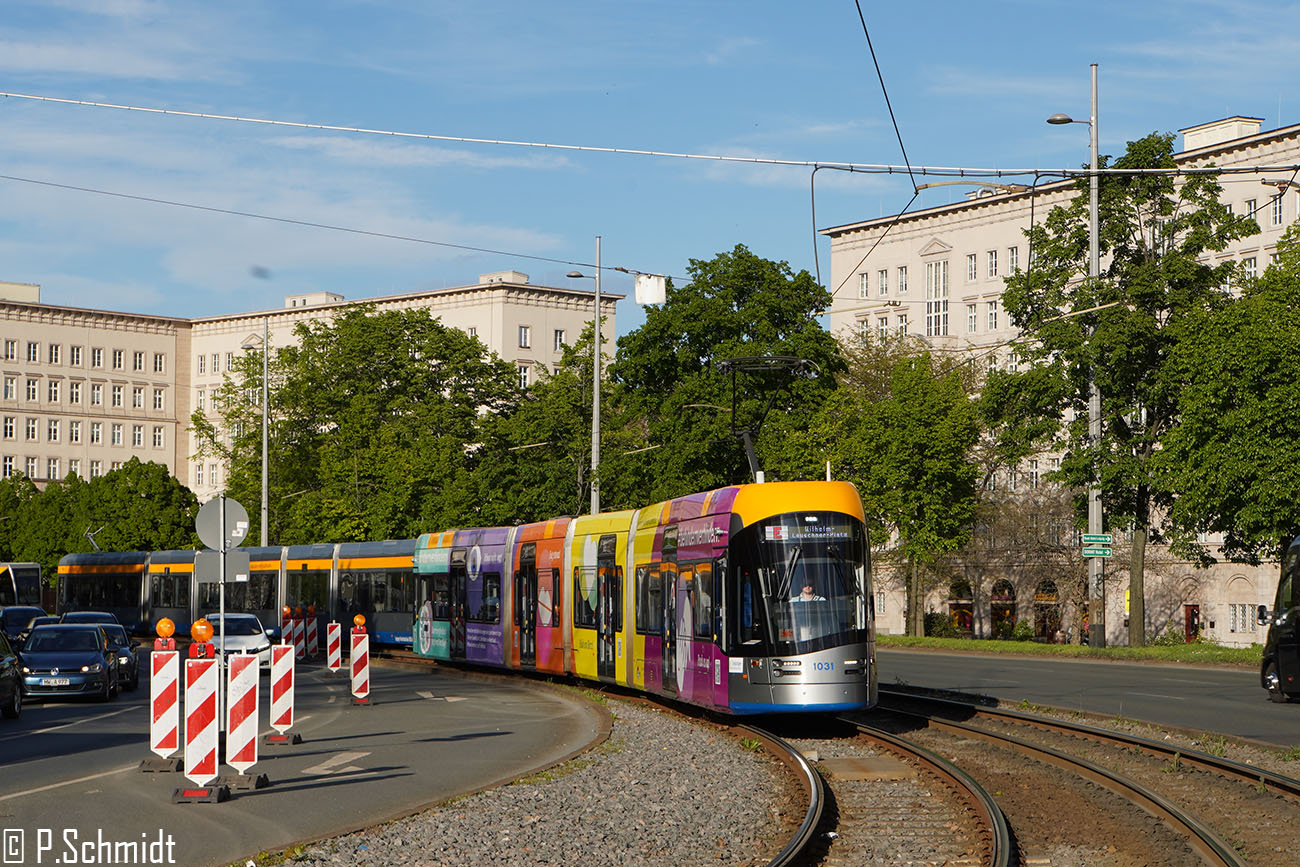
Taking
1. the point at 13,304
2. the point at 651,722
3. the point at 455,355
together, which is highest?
the point at 13,304

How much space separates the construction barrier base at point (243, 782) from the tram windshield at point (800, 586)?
7.25 m

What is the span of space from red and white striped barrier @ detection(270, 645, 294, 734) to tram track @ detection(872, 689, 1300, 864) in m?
8.17

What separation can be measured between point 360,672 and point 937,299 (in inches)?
2889

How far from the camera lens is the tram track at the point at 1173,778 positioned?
43.5 feet

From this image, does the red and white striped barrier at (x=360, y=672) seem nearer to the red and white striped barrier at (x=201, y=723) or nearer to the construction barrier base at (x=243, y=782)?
the construction barrier base at (x=243, y=782)

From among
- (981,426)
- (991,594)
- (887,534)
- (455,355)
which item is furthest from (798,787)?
(991,594)

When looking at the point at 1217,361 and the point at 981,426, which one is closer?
the point at 1217,361

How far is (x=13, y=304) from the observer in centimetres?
13012

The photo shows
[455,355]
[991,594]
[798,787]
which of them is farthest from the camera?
[991,594]

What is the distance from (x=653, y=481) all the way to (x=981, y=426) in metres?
12.7

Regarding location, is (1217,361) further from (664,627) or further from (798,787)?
(798,787)

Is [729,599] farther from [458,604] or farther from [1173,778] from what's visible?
[458,604]

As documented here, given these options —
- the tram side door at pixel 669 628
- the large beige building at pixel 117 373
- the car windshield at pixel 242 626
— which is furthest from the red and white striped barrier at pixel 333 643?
the large beige building at pixel 117 373

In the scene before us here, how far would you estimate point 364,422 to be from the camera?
7631 centimetres
